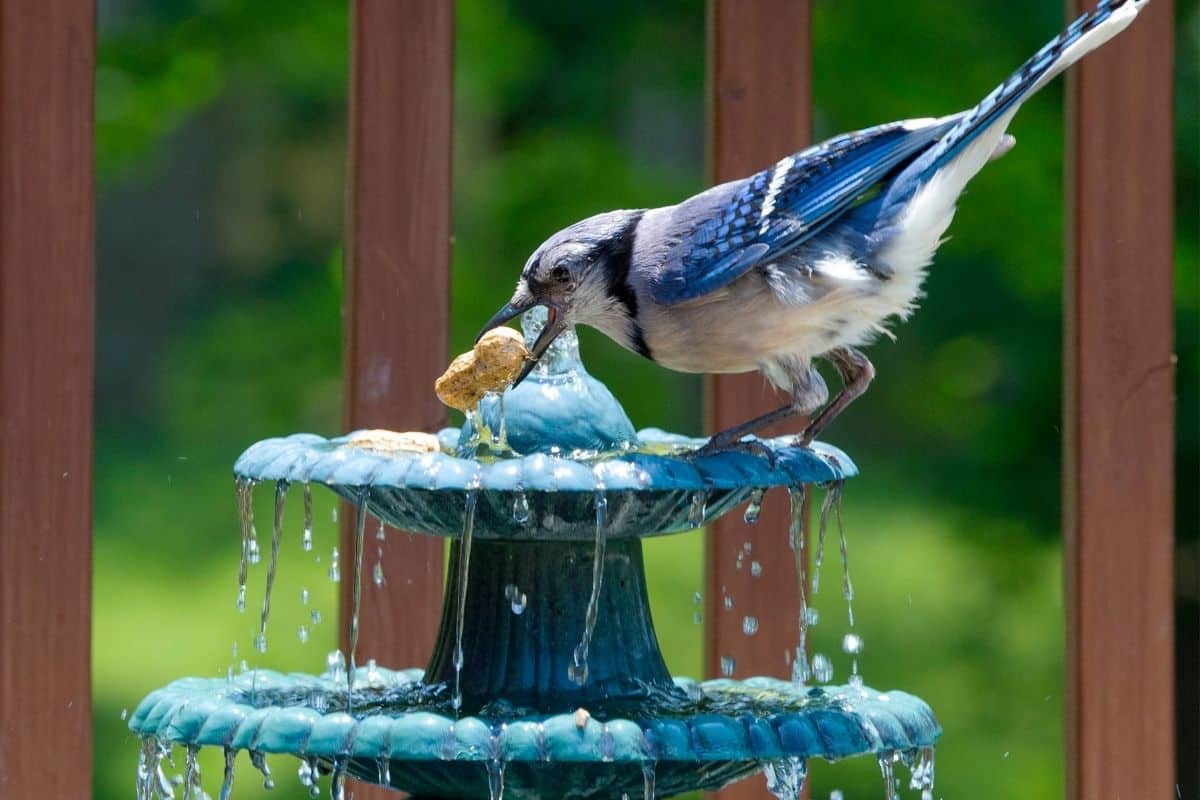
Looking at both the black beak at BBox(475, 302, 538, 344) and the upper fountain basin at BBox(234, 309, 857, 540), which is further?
the black beak at BBox(475, 302, 538, 344)

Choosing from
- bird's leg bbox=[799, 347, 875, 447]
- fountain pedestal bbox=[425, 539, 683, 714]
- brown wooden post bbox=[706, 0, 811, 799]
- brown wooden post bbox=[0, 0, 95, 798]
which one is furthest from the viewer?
brown wooden post bbox=[706, 0, 811, 799]

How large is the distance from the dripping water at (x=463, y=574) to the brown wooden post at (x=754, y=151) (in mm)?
770

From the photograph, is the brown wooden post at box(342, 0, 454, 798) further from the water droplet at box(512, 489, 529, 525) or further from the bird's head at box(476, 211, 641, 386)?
the water droplet at box(512, 489, 529, 525)

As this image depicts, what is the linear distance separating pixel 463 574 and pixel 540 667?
209mm

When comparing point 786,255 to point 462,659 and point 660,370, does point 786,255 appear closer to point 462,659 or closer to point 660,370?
point 462,659

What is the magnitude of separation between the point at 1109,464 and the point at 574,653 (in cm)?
127

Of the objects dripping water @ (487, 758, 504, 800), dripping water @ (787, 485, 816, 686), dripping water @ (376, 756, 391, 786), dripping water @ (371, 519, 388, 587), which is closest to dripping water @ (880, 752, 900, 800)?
dripping water @ (787, 485, 816, 686)

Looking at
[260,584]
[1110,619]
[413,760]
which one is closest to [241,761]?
[260,584]

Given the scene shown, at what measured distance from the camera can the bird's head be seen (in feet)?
9.09

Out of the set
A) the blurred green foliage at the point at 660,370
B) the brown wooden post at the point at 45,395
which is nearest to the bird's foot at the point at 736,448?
the brown wooden post at the point at 45,395

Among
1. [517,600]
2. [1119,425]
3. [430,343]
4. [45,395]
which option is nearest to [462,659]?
[517,600]

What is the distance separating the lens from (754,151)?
3303 mm

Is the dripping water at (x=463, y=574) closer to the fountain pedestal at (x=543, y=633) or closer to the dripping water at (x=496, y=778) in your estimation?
the fountain pedestal at (x=543, y=633)

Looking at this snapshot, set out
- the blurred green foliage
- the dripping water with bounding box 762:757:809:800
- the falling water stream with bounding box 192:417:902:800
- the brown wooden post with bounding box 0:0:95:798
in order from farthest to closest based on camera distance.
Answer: the blurred green foliage < the brown wooden post with bounding box 0:0:95:798 < the dripping water with bounding box 762:757:809:800 < the falling water stream with bounding box 192:417:902:800
